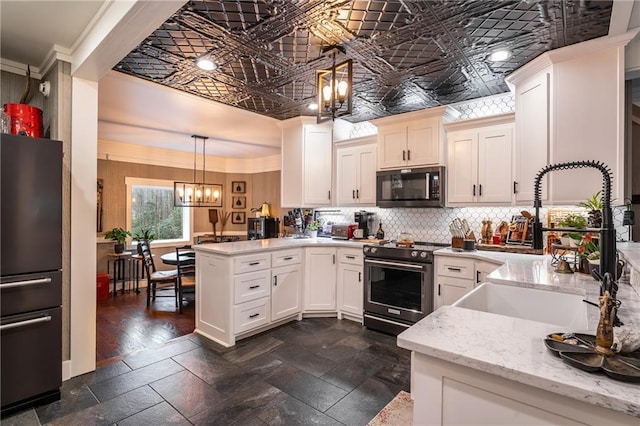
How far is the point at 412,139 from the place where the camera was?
3.70m

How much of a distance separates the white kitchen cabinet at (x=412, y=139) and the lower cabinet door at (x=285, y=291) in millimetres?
1741

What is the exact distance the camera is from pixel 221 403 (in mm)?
2141

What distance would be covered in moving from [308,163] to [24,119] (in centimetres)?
284

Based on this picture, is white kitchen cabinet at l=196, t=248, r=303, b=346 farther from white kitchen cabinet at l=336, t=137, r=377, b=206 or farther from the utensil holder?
the utensil holder

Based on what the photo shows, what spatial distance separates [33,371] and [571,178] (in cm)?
409

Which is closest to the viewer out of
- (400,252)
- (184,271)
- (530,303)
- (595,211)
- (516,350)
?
(516,350)

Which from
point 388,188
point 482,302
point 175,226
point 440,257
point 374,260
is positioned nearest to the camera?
point 482,302

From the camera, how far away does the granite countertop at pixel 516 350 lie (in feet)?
2.25

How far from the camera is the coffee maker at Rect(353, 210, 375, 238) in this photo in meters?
4.20

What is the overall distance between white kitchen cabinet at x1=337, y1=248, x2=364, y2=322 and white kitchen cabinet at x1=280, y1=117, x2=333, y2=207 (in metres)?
0.89

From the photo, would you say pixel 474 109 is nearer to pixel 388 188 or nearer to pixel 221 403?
pixel 388 188

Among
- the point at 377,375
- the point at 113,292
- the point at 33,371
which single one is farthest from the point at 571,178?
the point at 113,292

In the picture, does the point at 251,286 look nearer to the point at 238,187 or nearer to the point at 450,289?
the point at 450,289

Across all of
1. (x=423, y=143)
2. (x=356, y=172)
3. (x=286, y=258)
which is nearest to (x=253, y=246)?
(x=286, y=258)
